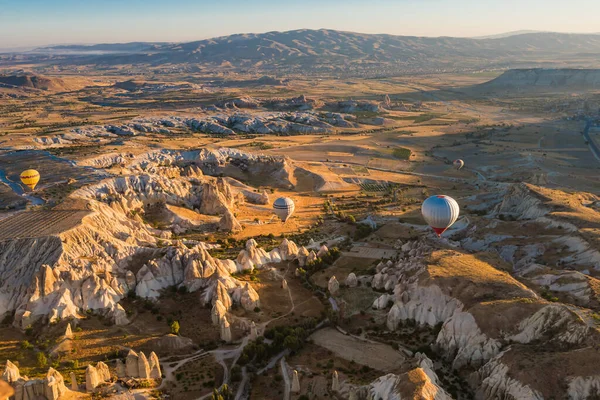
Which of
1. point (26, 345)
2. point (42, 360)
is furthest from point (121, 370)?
point (26, 345)

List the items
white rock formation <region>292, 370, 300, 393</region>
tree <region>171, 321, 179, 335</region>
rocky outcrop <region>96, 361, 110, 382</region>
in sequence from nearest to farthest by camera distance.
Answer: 1. rocky outcrop <region>96, 361, 110, 382</region>
2. white rock formation <region>292, 370, 300, 393</region>
3. tree <region>171, 321, 179, 335</region>

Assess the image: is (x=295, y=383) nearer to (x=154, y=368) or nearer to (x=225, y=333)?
(x=225, y=333)

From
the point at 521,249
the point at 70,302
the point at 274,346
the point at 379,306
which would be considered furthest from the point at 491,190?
the point at 70,302

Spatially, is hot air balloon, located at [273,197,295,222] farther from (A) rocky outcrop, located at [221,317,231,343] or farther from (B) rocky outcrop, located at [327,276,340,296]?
(A) rocky outcrop, located at [221,317,231,343]

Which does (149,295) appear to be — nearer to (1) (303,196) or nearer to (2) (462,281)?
(2) (462,281)

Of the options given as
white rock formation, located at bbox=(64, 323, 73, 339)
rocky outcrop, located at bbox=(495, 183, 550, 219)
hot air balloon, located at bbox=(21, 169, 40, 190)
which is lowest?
white rock formation, located at bbox=(64, 323, 73, 339)

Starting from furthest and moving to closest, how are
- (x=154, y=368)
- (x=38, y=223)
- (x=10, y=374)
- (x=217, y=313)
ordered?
(x=38, y=223) < (x=217, y=313) < (x=154, y=368) < (x=10, y=374)

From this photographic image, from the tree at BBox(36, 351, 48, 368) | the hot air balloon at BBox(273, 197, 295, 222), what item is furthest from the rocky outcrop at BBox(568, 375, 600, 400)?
the hot air balloon at BBox(273, 197, 295, 222)

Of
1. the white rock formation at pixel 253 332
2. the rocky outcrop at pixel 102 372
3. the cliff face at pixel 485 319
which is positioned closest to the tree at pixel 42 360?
the rocky outcrop at pixel 102 372

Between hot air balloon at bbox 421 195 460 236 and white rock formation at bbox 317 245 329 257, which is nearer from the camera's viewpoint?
hot air balloon at bbox 421 195 460 236

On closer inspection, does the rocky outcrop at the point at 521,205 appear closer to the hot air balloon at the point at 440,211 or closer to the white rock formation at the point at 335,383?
the hot air balloon at the point at 440,211

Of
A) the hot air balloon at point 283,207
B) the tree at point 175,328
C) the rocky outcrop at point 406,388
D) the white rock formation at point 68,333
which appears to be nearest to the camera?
the rocky outcrop at point 406,388

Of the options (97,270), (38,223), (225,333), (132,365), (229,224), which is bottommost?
(225,333)
